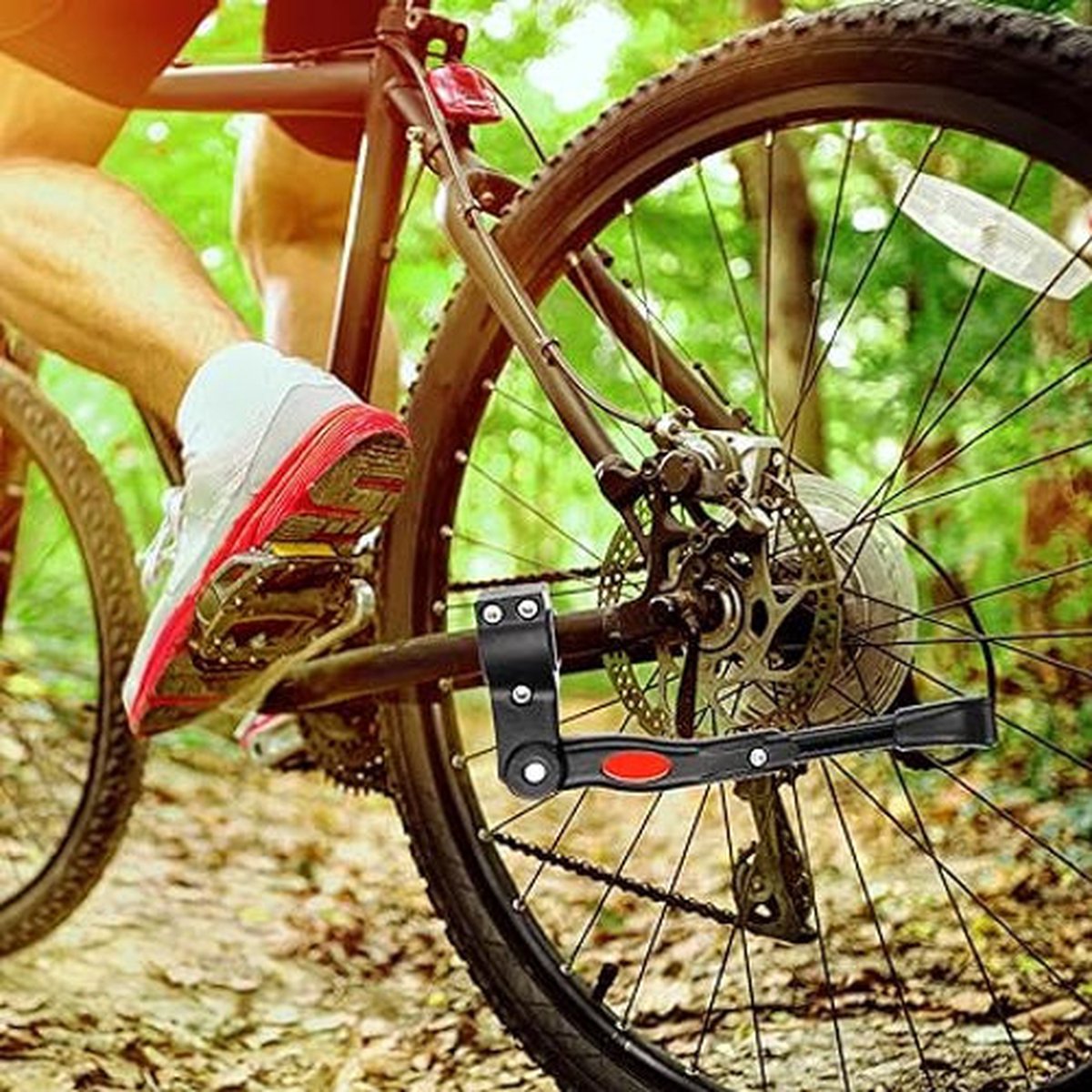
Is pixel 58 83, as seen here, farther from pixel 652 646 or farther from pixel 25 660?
pixel 25 660

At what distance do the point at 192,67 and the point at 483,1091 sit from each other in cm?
119

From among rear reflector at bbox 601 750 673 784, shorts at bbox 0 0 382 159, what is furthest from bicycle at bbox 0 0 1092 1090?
shorts at bbox 0 0 382 159

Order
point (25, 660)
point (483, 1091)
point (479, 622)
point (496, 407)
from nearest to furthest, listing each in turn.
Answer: point (479, 622)
point (483, 1091)
point (25, 660)
point (496, 407)

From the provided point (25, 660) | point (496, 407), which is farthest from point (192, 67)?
point (496, 407)

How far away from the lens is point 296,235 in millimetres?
2223

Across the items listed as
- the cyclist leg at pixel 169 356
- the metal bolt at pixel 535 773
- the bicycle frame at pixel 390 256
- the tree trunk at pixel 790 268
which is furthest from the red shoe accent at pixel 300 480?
the tree trunk at pixel 790 268

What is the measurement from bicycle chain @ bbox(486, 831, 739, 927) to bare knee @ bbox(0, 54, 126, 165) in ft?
2.63

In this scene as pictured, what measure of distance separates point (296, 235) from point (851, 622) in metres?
1.08

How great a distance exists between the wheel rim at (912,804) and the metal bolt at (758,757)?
0.19 metres

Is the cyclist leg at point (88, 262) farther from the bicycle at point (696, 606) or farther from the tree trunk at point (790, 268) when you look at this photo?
the tree trunk at point (790, 268)

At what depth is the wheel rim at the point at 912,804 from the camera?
1.65 meters

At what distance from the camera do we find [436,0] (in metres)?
4.34

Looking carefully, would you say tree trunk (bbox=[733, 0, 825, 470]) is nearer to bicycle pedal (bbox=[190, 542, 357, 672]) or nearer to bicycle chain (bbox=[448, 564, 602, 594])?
bicycle chain (bbox=[448, 564, 602, 594])

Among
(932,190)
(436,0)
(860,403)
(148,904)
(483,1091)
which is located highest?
(436,0)
